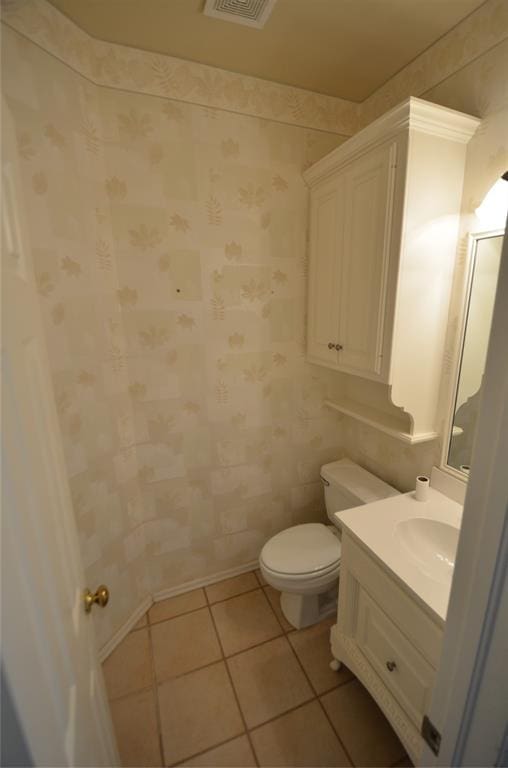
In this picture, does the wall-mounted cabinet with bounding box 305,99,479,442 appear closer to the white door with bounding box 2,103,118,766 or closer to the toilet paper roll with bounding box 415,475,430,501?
the toilet paper roll with bounding box 415,475,430,501

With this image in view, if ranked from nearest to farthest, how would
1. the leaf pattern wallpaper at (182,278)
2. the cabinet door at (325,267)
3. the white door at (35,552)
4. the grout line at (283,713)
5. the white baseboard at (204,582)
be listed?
the white door at (35,552), the leaf pattern wallpaper at (182,278), the grout line at (283,713), the cabinet door at (325,267), the white baseboard at (204,582)

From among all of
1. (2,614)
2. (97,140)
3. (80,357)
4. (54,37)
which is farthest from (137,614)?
(54,37)

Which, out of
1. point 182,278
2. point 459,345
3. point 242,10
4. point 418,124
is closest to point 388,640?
point 459,345

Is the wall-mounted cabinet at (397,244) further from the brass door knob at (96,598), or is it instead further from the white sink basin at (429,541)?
the brass door knob at (96,598)

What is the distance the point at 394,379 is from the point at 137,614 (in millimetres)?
1747

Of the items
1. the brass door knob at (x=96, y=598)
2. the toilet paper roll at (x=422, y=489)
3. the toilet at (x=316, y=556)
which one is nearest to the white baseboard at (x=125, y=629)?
the toilet at (x=316, y=556)

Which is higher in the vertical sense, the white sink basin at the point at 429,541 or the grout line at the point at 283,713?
the white sink basin at the point at 429,541

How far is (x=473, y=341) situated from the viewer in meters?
1.26

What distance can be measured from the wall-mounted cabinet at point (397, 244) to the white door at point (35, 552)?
1.13 metres

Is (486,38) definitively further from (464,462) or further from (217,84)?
(464,462)

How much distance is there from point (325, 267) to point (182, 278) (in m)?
0.68

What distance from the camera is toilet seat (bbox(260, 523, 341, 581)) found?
4.91ft

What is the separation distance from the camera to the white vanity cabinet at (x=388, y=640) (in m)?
0.97

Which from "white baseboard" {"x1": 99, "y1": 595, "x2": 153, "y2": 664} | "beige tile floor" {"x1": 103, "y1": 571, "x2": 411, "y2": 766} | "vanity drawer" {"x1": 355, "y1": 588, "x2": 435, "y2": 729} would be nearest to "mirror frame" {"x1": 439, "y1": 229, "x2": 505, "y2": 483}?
"vanity drawer" {"x1": 355, "y1": 588, "x2": 435, "y2": 729}
